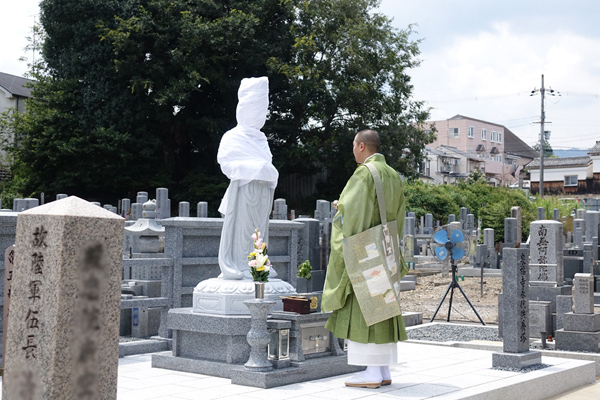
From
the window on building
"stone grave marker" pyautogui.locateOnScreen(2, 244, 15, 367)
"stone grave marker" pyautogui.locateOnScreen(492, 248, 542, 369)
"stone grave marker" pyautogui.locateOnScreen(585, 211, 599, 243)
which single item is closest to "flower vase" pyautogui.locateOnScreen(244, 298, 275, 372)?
"stone grave marker" pyautogui.locateOnScreen(2, 244, 15, 367)

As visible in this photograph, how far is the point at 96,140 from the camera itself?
79.9ft

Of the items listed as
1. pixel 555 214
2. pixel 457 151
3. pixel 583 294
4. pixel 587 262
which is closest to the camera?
pixel 583 294

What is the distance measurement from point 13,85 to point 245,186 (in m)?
36.3

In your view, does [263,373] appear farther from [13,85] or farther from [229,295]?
[13,85]

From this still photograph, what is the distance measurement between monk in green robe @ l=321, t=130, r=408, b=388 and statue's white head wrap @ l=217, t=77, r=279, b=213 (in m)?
1.23

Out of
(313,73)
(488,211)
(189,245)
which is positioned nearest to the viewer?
(189,245)

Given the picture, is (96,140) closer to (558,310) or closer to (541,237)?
(541,237)

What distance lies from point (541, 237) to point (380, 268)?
7.26 meters

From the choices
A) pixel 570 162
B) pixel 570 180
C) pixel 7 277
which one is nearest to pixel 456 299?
pixel 7 277

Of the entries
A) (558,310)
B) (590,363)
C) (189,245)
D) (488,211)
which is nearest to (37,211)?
(189,245)

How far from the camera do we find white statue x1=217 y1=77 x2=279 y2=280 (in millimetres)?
6887

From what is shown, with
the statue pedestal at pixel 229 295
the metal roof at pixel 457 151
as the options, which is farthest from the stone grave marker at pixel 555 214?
the metal roof at pixel 457 151

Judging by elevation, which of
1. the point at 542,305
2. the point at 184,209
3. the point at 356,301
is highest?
the point at 184,209

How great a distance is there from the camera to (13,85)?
39.0m
